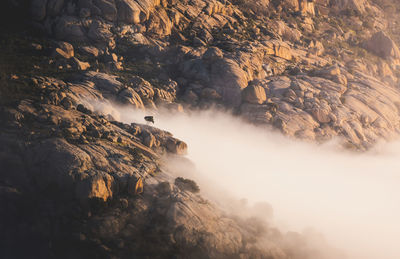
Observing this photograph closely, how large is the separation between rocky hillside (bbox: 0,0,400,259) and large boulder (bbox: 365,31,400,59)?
0.59 metres

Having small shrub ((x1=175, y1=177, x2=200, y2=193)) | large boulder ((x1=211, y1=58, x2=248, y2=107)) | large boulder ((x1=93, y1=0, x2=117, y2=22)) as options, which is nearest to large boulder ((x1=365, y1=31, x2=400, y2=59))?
large boulder ((x1=211, y1=58, x2=248, y2=107))

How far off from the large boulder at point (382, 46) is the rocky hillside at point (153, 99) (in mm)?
594

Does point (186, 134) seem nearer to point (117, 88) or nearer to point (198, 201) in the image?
point (117, 88)

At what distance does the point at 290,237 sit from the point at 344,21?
134 metres

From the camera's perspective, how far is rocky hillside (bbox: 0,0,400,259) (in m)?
51.2

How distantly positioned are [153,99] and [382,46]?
112455 mm

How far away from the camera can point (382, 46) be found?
153125 millimetres

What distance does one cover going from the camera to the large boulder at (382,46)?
153 m

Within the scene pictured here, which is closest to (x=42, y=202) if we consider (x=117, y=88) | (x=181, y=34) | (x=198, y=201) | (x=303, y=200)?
(x=198, y=201)

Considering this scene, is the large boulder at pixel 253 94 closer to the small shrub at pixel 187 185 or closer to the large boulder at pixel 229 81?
the large boulder at pixel 229 81

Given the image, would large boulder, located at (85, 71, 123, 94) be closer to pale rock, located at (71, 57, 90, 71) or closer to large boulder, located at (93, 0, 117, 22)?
pale rock, located at (71, 57, 90, 71)

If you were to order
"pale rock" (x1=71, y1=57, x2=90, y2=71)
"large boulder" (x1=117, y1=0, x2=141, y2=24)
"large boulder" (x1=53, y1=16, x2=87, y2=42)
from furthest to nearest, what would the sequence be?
"large boulder" (x1=117, y1=0, x2=141, y2=24) < "large boulder" (x1=53, y1=16, x2=87, y2=42) < "pale rock" (x1=71, y1=57, x2=90, y2=71)

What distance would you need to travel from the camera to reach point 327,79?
11812 centimetres

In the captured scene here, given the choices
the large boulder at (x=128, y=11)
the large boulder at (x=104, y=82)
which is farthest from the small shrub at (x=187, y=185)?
the large boulder at (x=128, y=11)
